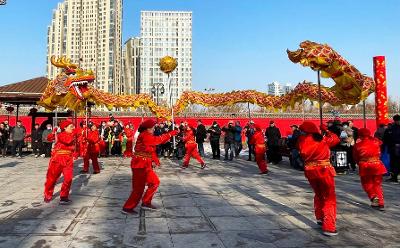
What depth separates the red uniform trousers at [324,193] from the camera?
4703 millimetres

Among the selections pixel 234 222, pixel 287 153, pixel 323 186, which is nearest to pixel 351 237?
pixel 323 186

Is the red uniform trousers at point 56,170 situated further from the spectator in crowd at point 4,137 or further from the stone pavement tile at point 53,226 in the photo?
the spectator in crowd at point 4,137

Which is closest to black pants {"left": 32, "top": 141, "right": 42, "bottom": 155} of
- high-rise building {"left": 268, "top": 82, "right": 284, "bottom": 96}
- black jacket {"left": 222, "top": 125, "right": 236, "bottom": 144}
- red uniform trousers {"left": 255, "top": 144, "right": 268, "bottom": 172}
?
black jacket {"left": 222, "top": 125, "right": 236, "bottom": 144}

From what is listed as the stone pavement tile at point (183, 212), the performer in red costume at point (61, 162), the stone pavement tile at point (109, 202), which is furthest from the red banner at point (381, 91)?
the performer in red costume at point (61, 162)

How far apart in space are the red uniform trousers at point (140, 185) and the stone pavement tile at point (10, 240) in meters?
1.71

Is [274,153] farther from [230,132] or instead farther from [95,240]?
[95,240]

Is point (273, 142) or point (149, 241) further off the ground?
point (273, 142)

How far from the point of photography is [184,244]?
4.17 m

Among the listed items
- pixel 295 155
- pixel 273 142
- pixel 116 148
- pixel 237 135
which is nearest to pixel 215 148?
pixel 237 135

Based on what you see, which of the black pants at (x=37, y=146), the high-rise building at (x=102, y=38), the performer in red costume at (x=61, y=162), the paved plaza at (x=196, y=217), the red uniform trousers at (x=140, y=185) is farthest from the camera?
the high-rise building at (x=102, y=38)

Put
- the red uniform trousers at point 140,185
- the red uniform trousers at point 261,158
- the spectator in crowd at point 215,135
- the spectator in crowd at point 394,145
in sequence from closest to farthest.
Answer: the red uniform trousers at point 140,185
the spectator in crowd at point 394,145
the red uniform trousers at point 261,158
the spectator in crowd at point 215,135

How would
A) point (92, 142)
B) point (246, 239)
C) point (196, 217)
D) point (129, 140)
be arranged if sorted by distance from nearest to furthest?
point (246, 239), point (196, 217), point (92, 142), point (129, 140)

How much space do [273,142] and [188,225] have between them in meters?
9.05

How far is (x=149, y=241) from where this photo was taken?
14.0 ft
